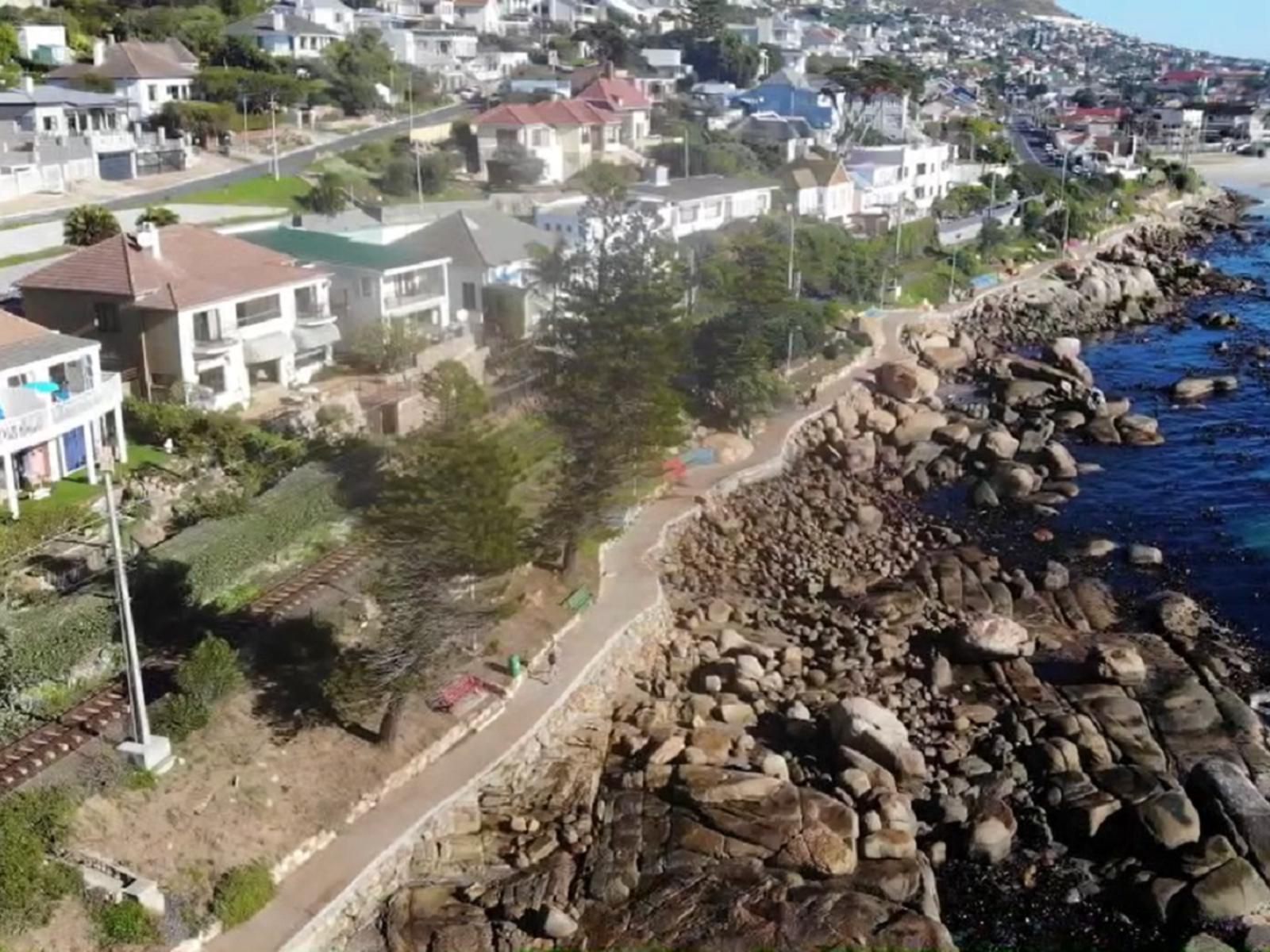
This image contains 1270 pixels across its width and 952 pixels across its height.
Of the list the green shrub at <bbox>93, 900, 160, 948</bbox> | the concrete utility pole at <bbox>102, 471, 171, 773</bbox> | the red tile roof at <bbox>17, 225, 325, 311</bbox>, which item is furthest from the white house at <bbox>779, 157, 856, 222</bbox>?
the green shrub at <bbox>93, 900, 160, 948</bbox>

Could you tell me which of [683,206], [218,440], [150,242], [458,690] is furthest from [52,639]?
[683,206]

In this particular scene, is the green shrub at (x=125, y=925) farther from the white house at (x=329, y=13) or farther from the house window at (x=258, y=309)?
the white house at (x=329, y=13)

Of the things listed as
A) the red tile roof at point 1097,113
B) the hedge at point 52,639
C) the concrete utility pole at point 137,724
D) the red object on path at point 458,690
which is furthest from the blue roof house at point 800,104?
the concrete utility pole at point 137,724

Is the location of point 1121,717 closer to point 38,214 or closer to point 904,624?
point 904,624

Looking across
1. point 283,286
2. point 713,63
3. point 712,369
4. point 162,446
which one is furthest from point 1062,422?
point 713,63

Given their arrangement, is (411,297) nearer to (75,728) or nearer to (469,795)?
(75,728)
